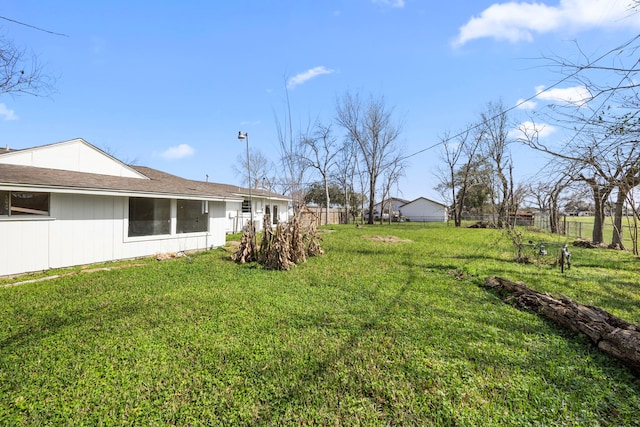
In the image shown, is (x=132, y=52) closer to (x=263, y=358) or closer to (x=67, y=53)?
(x=67, y=53)

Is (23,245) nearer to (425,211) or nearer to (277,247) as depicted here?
(277,247)

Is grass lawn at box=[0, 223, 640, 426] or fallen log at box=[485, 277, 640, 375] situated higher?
fallen log at box=[485, 277, 640, 375]

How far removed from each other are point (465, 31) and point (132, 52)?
33.2 ft

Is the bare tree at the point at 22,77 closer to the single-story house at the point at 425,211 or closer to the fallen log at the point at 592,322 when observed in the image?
the fallen log at the point at 592,322

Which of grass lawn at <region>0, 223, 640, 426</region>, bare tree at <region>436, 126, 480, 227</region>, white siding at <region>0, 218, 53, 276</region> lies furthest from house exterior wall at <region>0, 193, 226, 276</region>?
bare tree at <region>436, 126, 480, 227</region>

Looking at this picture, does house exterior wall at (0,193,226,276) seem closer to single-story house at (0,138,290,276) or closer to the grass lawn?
single-story house at (0,138,290,276)

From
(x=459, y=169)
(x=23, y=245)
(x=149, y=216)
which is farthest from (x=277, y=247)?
(x=459, y=169)

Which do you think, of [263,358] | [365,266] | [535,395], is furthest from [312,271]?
[535,395]

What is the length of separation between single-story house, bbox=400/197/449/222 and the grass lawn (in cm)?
3854

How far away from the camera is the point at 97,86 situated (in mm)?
11711

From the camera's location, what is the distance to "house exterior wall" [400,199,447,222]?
42156 millimetres

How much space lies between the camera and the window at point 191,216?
9.16 meters

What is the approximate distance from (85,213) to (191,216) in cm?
297

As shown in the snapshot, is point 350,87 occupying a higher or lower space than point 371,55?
higher
